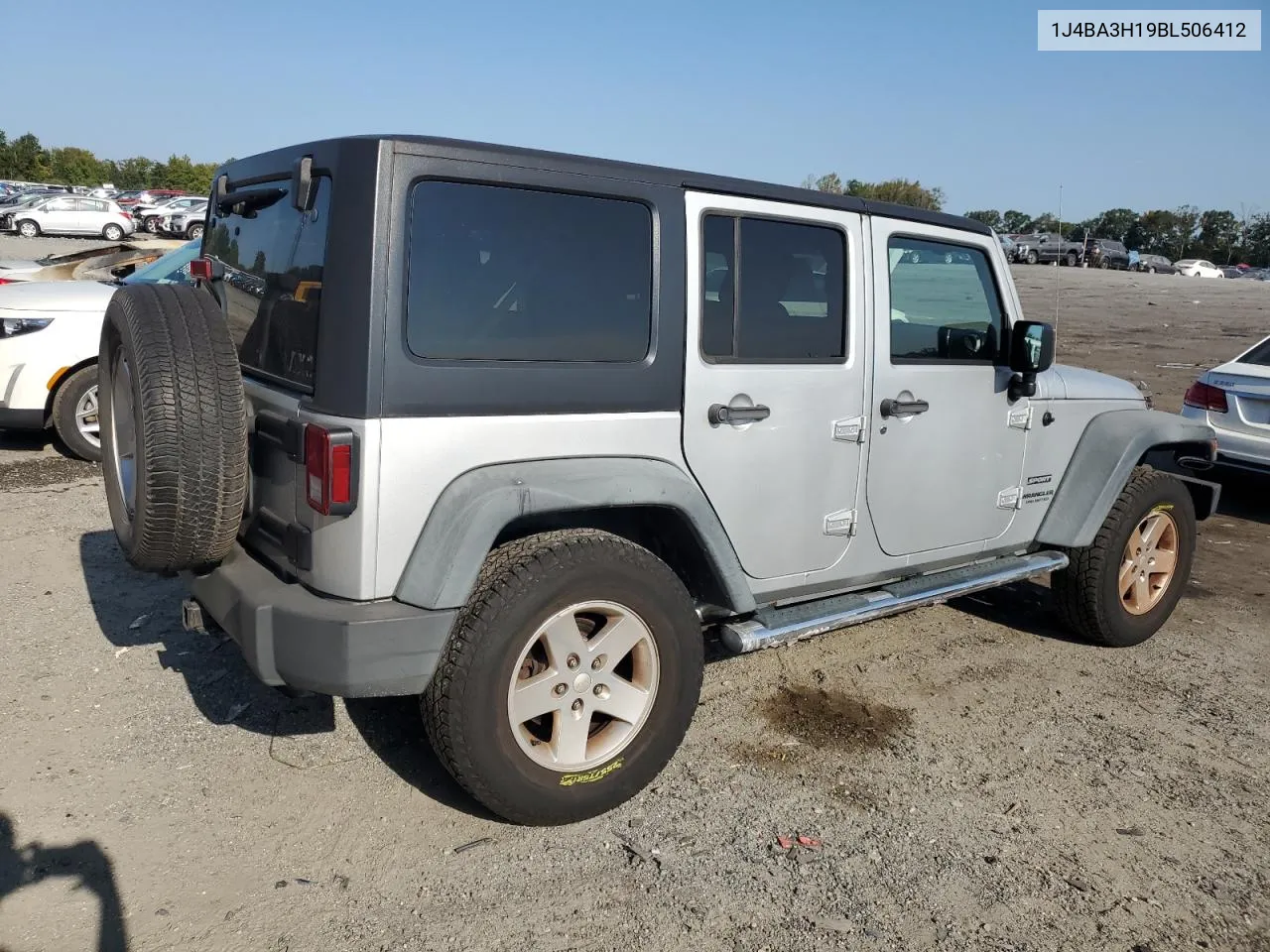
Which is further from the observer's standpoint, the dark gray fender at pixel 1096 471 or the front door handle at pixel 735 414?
the dark gray fender at pixel 1096 471

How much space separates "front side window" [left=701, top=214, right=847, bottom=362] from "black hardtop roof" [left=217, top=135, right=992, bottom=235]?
0.10 meters

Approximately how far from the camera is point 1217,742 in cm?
398

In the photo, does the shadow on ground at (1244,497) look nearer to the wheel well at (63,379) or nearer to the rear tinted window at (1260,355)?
the rear tinted window at (1260,355)

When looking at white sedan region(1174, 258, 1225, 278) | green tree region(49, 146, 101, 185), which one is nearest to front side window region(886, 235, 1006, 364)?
white sedan region(1174, 258, 1225, 278)

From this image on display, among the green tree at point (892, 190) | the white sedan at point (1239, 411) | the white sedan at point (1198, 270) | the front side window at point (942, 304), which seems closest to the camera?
the front side window at point (942, 304)

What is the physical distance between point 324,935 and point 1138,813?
2638 millimetres

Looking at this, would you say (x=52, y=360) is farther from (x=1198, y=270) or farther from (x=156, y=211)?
(x=1198, y=270)

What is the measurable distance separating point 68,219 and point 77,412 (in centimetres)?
3348

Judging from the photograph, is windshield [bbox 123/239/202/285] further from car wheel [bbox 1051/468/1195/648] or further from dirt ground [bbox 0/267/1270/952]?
car wheel [bbox 1051/468/1195/648]

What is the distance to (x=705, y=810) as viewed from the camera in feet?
11.0

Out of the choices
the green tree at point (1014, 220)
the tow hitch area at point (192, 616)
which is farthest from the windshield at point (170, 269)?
the green tree at point (1014, 220)

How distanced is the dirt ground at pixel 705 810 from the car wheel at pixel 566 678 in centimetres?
21

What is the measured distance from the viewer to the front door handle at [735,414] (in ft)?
11.1

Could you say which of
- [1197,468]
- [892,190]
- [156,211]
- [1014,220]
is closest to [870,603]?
[1197,468]
